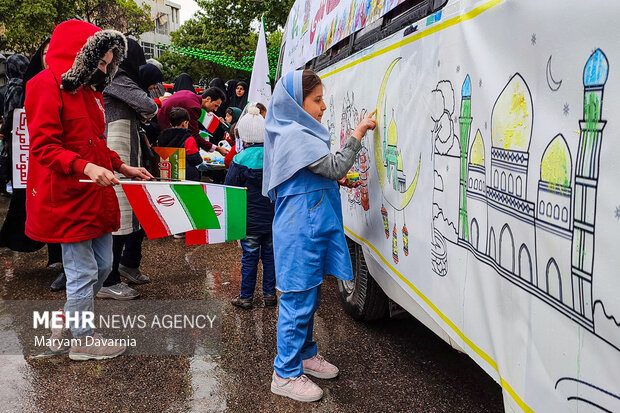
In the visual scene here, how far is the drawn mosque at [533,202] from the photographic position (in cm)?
121

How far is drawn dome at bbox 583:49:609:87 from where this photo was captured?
1146 mm

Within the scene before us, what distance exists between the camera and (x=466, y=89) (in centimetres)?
179

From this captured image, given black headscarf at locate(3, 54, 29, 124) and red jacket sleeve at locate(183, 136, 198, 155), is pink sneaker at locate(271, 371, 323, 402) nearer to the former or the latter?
black headscarf at locate(3, 54, 29, 124)

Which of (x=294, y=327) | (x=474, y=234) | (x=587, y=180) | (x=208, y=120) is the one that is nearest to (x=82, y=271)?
(x=294, y=327)

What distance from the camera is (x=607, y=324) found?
1.16 m

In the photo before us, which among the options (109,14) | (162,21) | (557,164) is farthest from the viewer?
(162,21)

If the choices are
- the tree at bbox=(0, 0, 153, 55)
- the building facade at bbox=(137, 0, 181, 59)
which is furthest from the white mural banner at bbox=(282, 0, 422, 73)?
the building facade at bbox=(137, 0, 181, 59)

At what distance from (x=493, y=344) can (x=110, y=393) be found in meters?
2.20

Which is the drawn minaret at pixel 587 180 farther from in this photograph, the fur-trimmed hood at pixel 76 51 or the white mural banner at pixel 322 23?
the fur-trimmed hood at pixel 76 51

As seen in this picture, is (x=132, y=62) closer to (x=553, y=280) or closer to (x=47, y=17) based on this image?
(x=553, y=280)

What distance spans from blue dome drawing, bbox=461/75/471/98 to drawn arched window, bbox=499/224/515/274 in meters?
0.49

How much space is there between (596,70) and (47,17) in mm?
26245

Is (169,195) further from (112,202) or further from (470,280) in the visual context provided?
(470,280)

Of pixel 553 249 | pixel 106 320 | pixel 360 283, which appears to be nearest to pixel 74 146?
pixel 106 320
